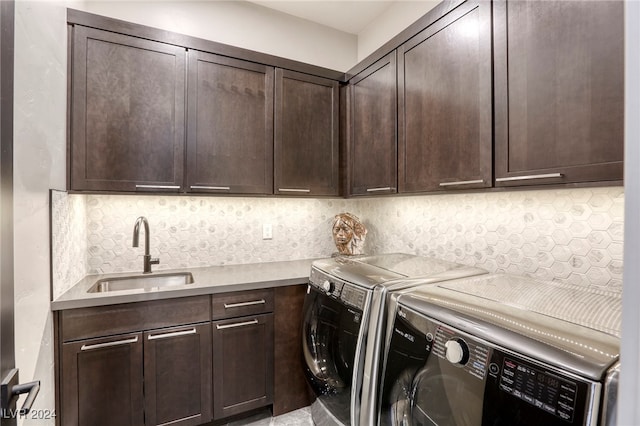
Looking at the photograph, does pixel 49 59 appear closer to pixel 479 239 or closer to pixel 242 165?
pixel 242 165

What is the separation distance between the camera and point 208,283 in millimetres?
1740

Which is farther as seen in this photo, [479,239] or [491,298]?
[479,239]

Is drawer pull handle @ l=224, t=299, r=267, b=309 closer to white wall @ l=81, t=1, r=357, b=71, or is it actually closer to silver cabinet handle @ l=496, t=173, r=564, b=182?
silver cabinet handle @ l=496, t=173, r=564, b=182

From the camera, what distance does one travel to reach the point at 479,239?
1.73 meters

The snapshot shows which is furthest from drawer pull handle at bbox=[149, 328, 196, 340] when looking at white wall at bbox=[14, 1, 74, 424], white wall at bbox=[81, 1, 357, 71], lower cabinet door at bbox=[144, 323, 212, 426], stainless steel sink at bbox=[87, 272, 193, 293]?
white wall at bbox=[81, 1, 357, 71]

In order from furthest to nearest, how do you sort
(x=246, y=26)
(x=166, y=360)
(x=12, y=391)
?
1. (x=246, y=26)
2. (x=166, y=360)
3. (x=12, y=391)

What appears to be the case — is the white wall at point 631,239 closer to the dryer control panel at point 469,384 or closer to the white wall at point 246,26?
the dryer control panel at point 469,384

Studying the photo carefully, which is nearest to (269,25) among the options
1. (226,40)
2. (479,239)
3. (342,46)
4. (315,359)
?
(226,40)

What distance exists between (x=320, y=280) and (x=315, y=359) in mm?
401

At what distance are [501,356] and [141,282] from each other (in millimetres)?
1977

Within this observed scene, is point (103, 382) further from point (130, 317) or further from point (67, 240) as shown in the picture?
point (67, 240)

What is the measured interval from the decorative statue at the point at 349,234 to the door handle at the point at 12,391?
1.89 m

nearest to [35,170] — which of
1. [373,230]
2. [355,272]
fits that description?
[355,272]

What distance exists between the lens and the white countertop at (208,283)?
4.79ft
